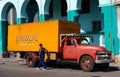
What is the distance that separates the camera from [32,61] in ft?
74.7

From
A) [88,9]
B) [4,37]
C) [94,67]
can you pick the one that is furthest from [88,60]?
[4,37]

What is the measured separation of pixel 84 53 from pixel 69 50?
4.23 ft

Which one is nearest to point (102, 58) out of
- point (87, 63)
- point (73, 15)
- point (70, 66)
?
point (87, 63)

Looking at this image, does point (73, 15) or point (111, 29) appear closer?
point (111, 29)

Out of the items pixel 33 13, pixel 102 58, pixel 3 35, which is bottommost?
pixel 102 58

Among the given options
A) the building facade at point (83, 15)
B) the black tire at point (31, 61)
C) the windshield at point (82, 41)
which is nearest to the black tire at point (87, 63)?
the windshield at point (82, 41)

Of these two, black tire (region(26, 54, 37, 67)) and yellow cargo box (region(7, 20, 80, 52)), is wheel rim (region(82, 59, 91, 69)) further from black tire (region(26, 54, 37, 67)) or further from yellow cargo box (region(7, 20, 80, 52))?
black tire (region(26, 54, 37, 67))

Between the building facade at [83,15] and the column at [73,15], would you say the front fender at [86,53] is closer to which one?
the building facade at [83,15]

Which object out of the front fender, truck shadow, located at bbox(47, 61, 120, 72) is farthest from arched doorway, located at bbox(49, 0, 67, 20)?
the front fender

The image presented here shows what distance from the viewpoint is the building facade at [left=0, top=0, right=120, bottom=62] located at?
79.4ft

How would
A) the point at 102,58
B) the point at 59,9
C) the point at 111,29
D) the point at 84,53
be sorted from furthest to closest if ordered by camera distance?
the point at 59,9 → the point at 111,29 → the point at 84,53 → the point at 102,58

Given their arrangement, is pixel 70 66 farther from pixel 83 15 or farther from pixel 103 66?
pixel 83 15

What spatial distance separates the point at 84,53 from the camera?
19.8 meters

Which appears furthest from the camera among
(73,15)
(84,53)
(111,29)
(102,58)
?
(73,15)
